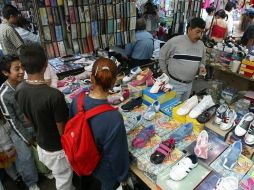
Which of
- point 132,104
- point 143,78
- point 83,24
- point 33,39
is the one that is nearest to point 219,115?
point 132,104

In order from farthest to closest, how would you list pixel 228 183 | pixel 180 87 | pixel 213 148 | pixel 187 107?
pixel 180 87, pixel 187 107, pixel 213 148, pixel 228 183

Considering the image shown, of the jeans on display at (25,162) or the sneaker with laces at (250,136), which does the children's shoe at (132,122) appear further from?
the jeans on display at (25,162)

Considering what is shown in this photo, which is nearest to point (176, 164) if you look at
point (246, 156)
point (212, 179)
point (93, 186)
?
point (212, 179)

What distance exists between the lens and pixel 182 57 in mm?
2807

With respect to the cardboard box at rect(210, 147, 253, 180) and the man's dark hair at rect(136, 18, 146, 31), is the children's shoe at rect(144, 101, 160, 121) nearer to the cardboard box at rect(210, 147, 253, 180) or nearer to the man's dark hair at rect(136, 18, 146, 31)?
the cardboard box at rect(210, 147, 253, 180)

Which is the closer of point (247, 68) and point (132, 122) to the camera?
point (132, 122)

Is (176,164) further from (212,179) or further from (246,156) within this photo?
(246,156)

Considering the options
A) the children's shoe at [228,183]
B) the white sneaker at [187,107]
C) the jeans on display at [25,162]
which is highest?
the white sneaker at [187,107]

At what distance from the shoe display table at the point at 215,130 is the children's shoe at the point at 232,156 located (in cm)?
19

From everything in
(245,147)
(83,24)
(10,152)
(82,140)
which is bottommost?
(10,152)

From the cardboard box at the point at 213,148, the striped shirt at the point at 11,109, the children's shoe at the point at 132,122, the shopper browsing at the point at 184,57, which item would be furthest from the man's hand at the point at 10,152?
the shopper browsing at the point at 184,57

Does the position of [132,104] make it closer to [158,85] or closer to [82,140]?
[158,85]

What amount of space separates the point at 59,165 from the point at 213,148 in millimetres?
1324

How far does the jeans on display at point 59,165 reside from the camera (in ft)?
6.36
